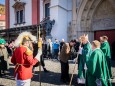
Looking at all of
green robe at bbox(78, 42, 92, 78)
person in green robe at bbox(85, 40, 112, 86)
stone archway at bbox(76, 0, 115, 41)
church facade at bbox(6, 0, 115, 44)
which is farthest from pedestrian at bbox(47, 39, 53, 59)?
person in green robe at bbox(85, 40, 112, 86)

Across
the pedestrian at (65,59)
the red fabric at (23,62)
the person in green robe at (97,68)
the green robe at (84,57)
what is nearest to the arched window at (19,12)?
the pedestrian at (65,59)

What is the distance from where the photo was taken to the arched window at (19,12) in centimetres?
2422

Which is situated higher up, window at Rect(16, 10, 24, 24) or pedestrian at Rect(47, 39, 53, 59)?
→ window at Rect(16, 10, 24, 24)

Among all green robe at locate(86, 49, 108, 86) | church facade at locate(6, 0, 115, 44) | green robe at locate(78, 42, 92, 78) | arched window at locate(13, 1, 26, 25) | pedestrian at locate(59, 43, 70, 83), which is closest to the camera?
green robe at locate(86, 49, 108, 86)

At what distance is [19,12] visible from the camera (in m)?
25.1

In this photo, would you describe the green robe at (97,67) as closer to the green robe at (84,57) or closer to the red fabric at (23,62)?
the red fabric at (23,62)

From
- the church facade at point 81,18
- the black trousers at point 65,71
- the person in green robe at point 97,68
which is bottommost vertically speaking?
the black trousers at point 65,71

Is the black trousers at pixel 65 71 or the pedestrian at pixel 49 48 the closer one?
the black trousers at pixel 65 71

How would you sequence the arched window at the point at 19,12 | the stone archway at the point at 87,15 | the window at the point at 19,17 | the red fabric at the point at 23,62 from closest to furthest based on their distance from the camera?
the red fabric at the point at 23,62 < the stone archway at the point at 87,15 < the arched window at the point at 19,12 < the window at the point at 19,17

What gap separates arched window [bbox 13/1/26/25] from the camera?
2422cm

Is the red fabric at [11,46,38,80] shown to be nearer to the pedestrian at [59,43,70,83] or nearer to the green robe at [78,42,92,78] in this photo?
the green robe at [78,42,92,78]

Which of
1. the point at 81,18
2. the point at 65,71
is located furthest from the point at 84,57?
the point at 81,18

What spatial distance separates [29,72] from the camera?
4.94m

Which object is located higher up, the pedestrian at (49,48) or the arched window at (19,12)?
the arched window at (19,12)
